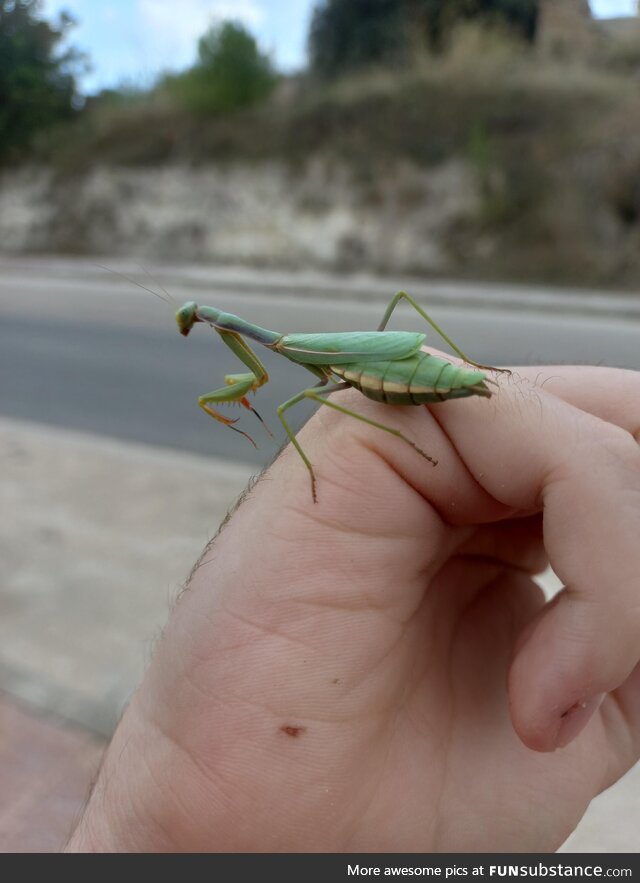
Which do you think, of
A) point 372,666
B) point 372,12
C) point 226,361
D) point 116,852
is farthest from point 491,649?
point 372,12

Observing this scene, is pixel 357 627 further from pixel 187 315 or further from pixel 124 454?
pixel 124 454

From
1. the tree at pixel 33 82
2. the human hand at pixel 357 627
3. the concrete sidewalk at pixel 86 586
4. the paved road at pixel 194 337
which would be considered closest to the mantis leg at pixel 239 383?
the human hand at pixel 357 627

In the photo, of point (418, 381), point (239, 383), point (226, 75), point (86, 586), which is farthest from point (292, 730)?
point (226, 75)

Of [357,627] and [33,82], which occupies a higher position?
[33,82]

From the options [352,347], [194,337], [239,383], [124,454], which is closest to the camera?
[352,347]

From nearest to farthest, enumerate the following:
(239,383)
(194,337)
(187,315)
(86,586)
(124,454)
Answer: (239,383)
(187,315)
(86,586)
(124,454)
(194,337)

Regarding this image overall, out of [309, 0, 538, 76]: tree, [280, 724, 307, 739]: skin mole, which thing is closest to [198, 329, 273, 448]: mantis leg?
[280, 724, 307, 739]: skin mole
